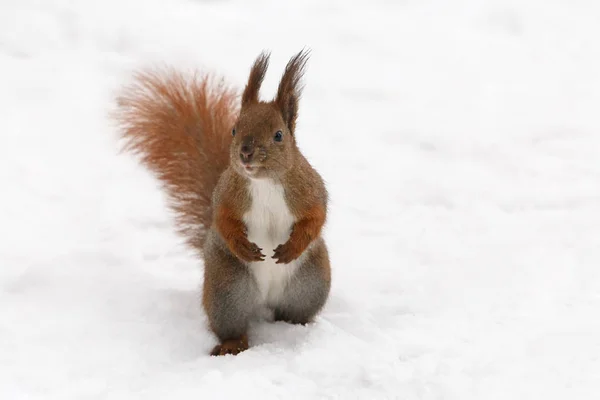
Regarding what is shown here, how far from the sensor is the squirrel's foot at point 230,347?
3.26 metres

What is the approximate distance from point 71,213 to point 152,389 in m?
1.91

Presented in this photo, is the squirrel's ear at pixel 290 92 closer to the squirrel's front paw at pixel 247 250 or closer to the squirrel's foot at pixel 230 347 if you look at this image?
the squirrel's front paw at pixel 247 250

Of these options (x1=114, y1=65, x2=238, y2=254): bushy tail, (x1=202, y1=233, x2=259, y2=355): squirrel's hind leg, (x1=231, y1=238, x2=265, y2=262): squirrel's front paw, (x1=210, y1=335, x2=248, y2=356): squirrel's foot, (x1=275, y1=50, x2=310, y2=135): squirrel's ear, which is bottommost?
(x1=210, y1=335, x2=248, y2=356): squirrel's foot

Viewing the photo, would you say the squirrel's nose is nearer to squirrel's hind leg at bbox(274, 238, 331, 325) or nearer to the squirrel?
the squirrel

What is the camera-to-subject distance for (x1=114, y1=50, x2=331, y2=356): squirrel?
307 cm

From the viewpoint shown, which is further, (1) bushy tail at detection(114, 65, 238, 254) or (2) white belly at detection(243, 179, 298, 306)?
(1) bushy tail at detection(114, 65, 238, 254)

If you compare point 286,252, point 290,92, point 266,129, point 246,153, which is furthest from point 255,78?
point 286,252

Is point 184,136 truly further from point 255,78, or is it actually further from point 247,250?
point 247,250

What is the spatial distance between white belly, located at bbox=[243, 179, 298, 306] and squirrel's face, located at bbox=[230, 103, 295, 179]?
0.09 m

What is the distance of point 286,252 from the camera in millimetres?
3074

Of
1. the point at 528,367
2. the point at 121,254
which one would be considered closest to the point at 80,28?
the point at 121,254

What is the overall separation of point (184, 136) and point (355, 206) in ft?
4.97

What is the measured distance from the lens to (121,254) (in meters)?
4.07

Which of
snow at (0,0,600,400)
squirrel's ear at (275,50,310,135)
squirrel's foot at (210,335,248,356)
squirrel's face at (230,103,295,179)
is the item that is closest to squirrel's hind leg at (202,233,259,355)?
squirrel's foot at (210,335,248,356)
